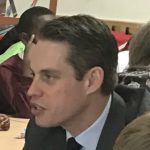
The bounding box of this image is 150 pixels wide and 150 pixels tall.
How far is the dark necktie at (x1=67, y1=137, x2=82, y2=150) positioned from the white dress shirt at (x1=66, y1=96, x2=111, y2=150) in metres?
0.01

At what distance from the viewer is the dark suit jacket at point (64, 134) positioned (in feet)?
4.12

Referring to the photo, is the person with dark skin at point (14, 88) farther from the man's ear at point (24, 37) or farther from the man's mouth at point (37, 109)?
the man's mouth at point (37, 109)

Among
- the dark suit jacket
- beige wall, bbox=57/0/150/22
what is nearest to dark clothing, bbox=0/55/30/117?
the dark suit jacket

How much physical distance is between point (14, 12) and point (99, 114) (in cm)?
261

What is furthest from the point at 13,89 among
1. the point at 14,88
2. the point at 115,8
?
the point at 115,8

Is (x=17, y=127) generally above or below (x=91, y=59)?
below

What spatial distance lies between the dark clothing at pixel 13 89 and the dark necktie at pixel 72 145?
907 millimetres

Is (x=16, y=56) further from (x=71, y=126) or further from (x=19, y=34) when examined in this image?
(x=71, y=126)

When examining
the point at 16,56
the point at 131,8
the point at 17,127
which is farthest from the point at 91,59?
the point at 131,8

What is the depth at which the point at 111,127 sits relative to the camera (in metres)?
1.26

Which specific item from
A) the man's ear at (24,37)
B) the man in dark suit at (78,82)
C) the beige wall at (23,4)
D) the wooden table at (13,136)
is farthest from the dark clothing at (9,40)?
the man in dark suit at (78,82)

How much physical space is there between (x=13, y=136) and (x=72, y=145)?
25.0 inches

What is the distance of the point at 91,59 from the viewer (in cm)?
120

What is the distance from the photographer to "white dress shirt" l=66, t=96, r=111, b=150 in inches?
49.4
